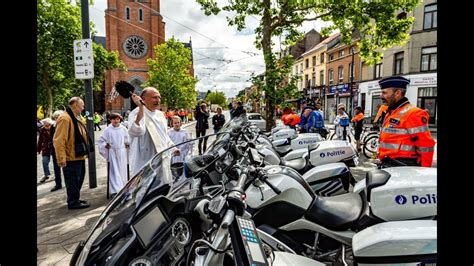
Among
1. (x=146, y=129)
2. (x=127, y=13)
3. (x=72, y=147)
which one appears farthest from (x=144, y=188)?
(x=127, y=13)

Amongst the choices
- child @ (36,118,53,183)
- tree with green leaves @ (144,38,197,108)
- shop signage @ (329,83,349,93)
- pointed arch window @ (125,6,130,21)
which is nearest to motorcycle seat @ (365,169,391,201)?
child @ (36,118,53,183)

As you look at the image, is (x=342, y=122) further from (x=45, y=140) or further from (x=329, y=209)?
(x=45, y=140)

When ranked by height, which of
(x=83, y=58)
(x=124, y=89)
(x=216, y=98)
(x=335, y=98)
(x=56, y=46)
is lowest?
(x=124, y=89)

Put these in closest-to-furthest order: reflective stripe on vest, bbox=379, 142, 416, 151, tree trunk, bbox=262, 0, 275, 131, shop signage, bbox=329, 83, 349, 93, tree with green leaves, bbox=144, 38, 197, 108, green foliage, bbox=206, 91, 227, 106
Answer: reflective stripe on vest, bbox=379, 142, 416, 151
tree trunk, bbox=262, 0, 275, 131
shop signage, bbox=329, 83, 349, 93
tree with green leaves, bbox=144, 38, 197, 108
green foliage, bbox=206, 91, 227, 106

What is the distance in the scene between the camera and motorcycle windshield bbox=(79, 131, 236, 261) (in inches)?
45.3

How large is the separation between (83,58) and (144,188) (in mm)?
5284

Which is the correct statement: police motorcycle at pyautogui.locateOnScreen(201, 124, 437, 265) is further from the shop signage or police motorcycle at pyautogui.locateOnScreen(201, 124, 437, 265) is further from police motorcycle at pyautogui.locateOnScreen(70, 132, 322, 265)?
the shop signage

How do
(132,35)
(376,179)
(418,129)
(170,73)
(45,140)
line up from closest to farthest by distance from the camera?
(376,179), (418,129), (45,140), (170,73), (132,35)

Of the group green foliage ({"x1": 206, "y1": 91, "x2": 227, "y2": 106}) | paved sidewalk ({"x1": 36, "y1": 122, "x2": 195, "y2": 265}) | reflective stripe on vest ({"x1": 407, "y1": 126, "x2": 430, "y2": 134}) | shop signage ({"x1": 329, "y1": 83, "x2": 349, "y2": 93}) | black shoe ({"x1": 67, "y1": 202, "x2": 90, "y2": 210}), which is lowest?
paved sidewalk ({"x1": 36, "y1": 122, "x2": 195, "y2": 265})

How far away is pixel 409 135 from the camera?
320 cm

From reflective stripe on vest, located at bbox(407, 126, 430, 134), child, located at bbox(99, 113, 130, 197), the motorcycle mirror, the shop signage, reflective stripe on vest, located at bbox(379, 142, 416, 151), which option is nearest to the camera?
reflective stripe on vest, located at bbox(407, 126, 430, 134)

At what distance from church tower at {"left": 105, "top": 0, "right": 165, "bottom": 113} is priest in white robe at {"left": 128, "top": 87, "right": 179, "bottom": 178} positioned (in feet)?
133
